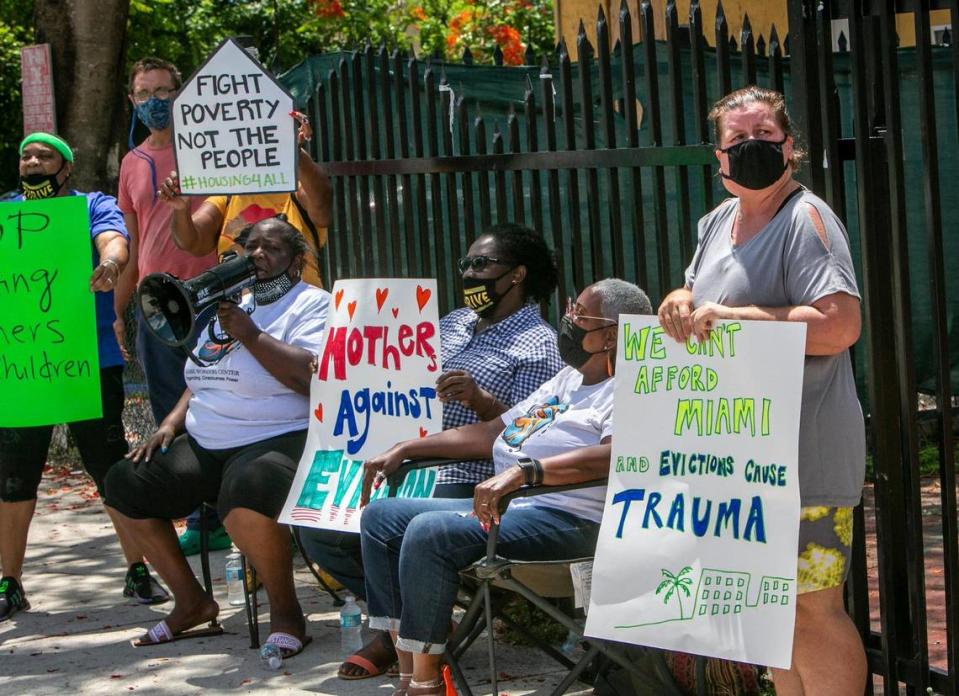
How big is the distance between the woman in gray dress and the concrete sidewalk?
56.1 inches

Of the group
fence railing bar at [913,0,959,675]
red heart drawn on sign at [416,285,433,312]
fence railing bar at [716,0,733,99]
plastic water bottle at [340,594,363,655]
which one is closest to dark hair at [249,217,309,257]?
red heart drawn on sign at [416,285,433,312]

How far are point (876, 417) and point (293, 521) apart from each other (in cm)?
221

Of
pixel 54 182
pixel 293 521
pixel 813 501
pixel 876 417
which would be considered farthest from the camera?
pixel 54 182

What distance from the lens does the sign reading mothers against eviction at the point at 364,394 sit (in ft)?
16.8

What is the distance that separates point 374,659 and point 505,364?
116 cm

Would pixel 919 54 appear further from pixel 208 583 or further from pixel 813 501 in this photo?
pixel 208 583

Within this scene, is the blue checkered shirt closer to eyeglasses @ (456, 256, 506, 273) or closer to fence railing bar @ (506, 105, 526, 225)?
eyeglasses @ (456, 256, 506, 273)

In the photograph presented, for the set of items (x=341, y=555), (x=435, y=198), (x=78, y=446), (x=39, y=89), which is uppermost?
(x=39, y=89)

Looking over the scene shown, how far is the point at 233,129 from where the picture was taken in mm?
5984

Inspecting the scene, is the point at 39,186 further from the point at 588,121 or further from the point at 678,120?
the point at 678,120

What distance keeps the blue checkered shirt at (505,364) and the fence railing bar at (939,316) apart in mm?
1514

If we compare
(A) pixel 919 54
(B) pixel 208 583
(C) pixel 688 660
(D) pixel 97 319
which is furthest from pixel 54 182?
(A) pixel 919 54

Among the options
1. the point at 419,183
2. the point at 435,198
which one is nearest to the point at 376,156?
the point at 419,183

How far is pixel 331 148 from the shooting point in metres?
7.11
